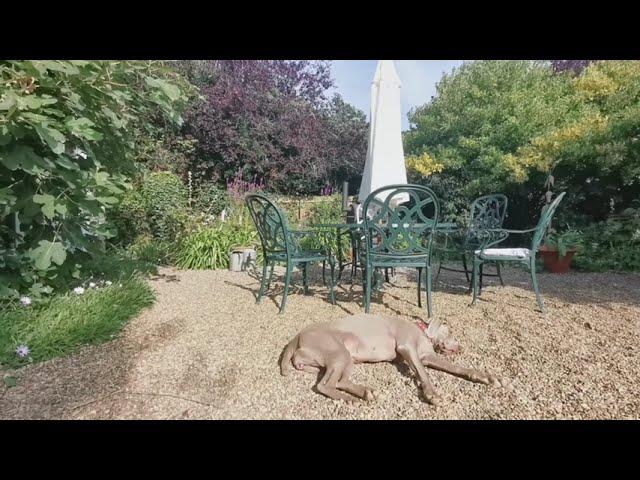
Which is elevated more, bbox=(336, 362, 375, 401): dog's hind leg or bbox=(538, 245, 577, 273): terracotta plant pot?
bbox=(538, 245, 577, 273): terracotta plant pot

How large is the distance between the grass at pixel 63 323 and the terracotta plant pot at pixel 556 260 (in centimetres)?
530

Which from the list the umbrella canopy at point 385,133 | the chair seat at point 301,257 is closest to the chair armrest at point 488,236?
the umbrella canopy at point 385,133

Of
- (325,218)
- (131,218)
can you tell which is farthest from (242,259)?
(131,218)

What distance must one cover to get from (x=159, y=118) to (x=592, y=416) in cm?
959

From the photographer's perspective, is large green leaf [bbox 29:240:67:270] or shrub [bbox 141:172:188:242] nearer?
large green leaf [bbox 29:240:67:270]

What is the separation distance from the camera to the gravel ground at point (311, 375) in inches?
67.4

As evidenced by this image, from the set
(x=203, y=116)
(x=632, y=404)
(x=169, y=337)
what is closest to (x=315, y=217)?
(x=203, y=116)

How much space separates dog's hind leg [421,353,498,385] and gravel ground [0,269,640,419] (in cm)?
4

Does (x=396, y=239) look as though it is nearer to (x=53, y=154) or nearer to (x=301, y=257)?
(x=301, y=257)

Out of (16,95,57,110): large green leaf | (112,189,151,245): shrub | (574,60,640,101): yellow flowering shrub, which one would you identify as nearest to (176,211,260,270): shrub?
(112,189,151,245): shrub

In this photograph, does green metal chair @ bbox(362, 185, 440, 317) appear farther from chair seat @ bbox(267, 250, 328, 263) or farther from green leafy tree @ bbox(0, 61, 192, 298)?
green leafy tree @ bbox(0, 61, 192, 298)

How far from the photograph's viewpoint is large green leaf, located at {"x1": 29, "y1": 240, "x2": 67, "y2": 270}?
2.50 meters
